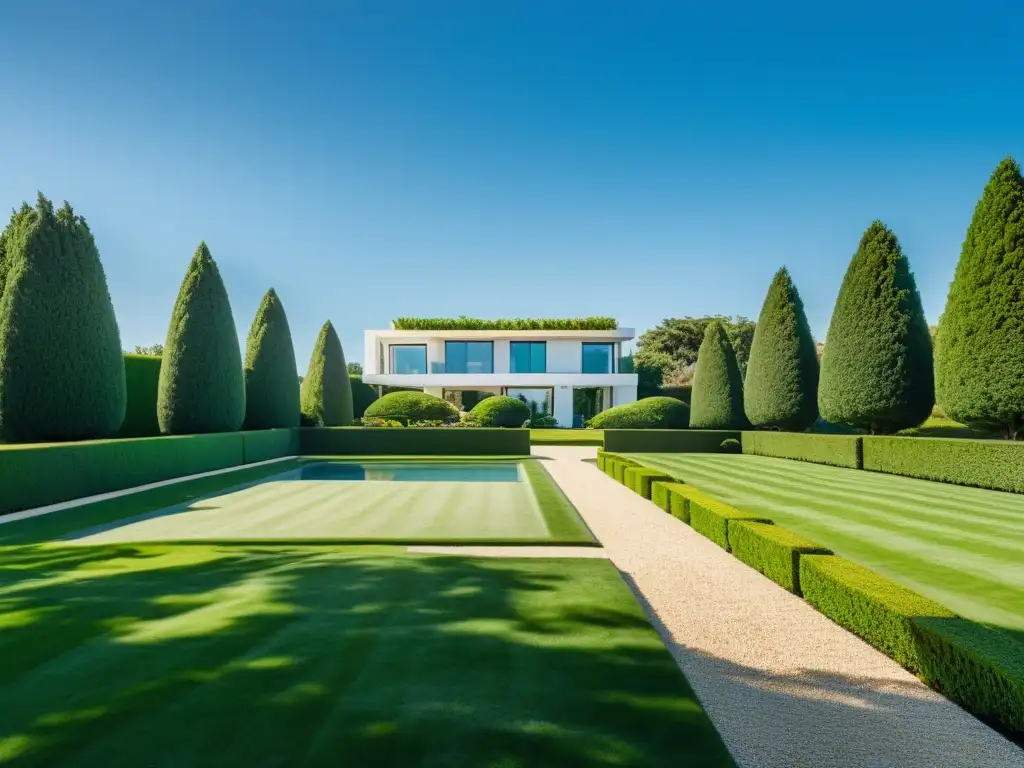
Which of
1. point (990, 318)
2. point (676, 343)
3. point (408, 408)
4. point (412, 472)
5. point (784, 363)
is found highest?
point (676, 343)

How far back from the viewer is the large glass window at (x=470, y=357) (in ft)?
127

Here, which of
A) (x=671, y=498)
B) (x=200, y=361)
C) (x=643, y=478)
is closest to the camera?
(x=671, y=498)

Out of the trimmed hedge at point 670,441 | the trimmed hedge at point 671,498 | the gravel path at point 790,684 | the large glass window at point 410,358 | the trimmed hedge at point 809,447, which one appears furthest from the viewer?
the large glass window at point 410,358

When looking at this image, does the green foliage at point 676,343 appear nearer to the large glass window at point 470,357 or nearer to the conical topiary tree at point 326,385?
the large glass window at point 470,357

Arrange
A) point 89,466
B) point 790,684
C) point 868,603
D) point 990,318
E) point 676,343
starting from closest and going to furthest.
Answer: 1. point 790,684
2. point 868,603
3. point 89,466
4. point 990,318
5. point 676,343

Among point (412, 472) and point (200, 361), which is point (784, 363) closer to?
point (412, 472)

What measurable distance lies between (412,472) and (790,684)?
47.5 ft

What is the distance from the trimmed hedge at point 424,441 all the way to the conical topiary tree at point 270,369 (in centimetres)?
195

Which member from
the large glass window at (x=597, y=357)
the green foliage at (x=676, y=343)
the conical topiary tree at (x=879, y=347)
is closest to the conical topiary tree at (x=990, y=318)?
the conical topiary tree at (x=879, y=347)

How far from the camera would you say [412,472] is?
671 inches

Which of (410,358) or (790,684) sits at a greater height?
(410,358)

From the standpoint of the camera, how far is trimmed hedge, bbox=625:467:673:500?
11.1 metres

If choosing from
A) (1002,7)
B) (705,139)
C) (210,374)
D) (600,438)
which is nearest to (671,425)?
(600,438)

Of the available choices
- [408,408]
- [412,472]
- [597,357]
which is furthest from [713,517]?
[597,357]
